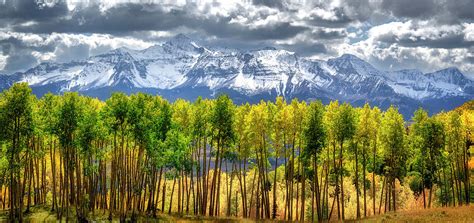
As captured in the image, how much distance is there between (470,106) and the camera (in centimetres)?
16325

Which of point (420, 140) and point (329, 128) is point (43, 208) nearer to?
point (329, 128)

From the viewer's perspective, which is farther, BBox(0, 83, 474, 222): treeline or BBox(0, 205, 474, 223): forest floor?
BBox(0, 83, 474, 222): treeline

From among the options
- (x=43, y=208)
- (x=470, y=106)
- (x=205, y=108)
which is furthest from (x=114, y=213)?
(x=470, y=106)

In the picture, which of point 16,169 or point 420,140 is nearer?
point 16,169

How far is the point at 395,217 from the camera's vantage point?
5344cm

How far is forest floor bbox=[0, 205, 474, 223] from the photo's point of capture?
4722cm

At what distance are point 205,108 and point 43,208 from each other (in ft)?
89.7

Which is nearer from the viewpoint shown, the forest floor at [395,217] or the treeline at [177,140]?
the forest floor at [395,217]

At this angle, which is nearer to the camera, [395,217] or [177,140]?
[395,217]

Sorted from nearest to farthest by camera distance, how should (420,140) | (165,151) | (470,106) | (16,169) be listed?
(16,169)
(165,151)
(420,140)
(470,106)

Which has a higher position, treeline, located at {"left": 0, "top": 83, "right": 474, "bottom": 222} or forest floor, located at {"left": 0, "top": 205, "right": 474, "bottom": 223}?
treeline, located at {"left": 0, "top": 83, "right": 474, "bottom": 222}

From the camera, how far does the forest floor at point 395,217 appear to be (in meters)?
47.2

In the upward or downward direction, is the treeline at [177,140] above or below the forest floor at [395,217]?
above

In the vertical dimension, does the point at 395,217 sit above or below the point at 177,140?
below
